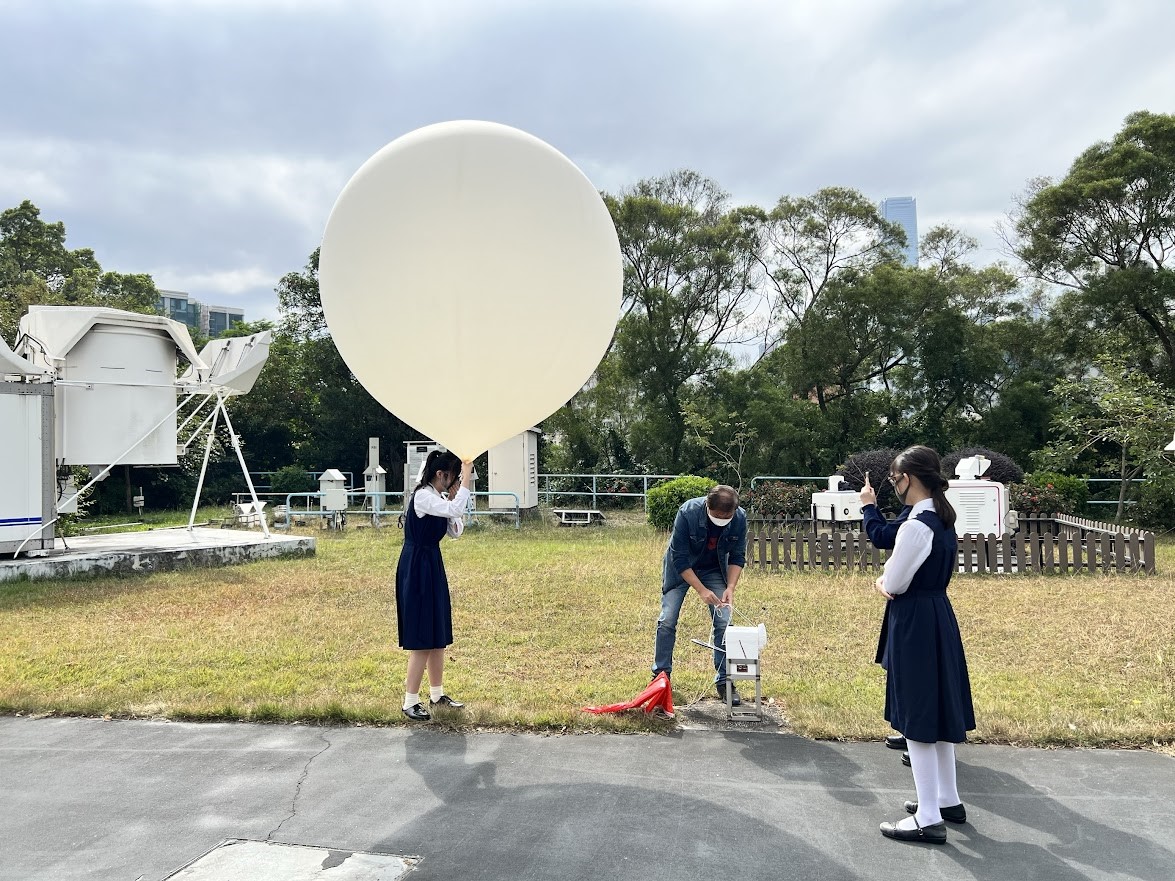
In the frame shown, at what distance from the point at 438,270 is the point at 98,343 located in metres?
10.1

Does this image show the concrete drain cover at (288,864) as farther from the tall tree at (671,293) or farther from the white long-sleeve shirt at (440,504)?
the tall tree at (671,293)

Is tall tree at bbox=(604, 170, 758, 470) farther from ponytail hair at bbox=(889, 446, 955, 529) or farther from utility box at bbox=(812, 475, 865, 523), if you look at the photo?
ponytail hair at bbox=(889, 446, 955, 529)

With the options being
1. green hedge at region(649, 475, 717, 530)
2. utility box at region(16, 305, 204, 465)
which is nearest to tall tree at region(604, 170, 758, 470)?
green hedge at region(649, 475, 717, 530)

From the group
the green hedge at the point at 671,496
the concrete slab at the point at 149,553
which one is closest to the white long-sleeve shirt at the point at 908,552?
A: the concrete slab at the point at 149,553

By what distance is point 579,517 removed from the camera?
1842 cm

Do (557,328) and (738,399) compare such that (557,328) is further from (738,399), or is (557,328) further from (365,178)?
(738,399)

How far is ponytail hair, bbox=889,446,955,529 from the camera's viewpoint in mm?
3371

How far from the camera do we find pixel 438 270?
368 cm

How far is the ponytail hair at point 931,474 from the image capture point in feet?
11.1

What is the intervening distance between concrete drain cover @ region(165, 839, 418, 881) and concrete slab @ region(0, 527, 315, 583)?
8.89 meters

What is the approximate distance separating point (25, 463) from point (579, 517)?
11.2 metres

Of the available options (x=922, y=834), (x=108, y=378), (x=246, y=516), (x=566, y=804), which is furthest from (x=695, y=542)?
(x=246, y=516)

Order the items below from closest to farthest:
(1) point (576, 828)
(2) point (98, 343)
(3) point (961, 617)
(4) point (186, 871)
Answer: (4) point (186, 871) → (1) point (576, 828) → (3) point (961, 617) → (2) point (98, 343)

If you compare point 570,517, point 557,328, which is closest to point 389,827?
point 557,328
